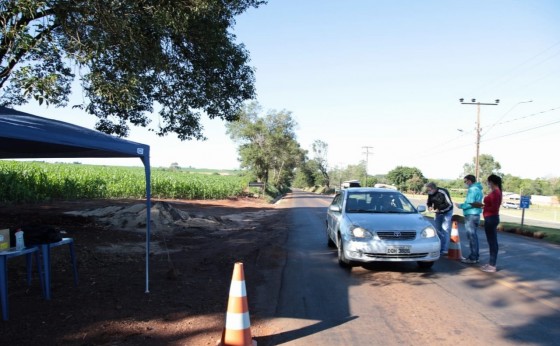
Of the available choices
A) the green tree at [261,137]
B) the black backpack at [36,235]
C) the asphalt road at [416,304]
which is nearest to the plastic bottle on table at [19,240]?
the black backpack at [36,235]

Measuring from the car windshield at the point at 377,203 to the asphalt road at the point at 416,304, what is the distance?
1131 mm

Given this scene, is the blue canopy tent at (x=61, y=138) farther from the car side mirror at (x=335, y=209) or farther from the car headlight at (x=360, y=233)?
the car side mirror at (x=335, y=209)

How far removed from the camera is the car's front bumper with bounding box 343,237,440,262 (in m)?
7.57

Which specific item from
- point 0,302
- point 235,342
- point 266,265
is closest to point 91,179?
point 266,265

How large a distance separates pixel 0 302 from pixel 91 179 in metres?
22.5

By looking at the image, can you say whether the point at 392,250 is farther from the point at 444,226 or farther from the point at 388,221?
the point at 444,226

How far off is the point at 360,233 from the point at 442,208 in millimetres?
2988

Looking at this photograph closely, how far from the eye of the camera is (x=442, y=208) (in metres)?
9.80

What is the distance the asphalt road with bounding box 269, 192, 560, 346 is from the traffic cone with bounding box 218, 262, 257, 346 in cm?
60

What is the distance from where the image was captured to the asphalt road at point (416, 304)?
4781 millimetres

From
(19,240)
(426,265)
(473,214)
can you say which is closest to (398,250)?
(426,265)

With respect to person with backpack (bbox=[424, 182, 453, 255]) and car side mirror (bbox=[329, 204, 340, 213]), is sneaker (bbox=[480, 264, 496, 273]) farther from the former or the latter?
car side mirror (bbox=[329, 204, 340, 213])

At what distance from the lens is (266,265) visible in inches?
344

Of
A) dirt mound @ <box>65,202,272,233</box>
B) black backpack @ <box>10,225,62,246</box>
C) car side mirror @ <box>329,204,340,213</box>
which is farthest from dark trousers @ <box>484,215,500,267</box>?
dirt mound @ <box>65,202,272,233</box>
